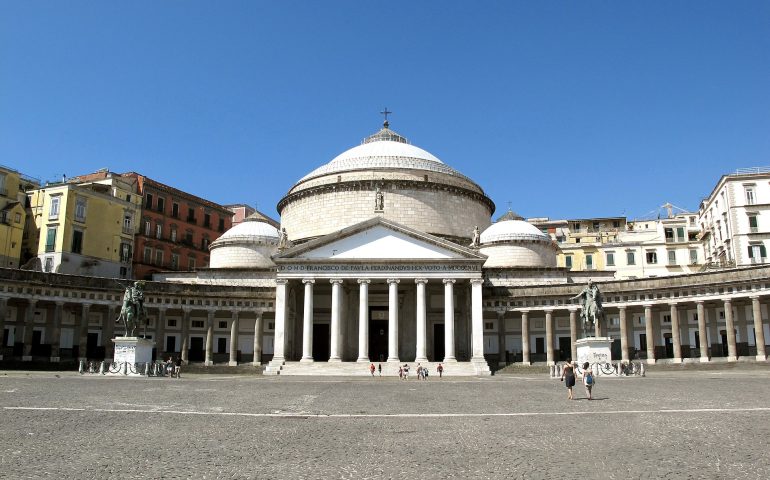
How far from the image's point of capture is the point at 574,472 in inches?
407

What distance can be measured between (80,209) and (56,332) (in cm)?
1437

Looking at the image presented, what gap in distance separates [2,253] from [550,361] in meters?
44.7

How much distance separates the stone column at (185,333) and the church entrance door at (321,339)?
32.2 ft

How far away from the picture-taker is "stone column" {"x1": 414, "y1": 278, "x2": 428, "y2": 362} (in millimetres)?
47191

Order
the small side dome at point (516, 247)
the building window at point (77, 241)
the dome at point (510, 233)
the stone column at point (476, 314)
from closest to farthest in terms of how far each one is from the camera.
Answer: the stone column at point (476, 314) < the building window at point (77, 241) < the small side dome at point (516, 247) < the dome at point (510, 233)

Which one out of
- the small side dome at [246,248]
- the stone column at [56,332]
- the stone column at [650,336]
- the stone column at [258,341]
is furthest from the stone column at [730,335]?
the stone column at [56,332]

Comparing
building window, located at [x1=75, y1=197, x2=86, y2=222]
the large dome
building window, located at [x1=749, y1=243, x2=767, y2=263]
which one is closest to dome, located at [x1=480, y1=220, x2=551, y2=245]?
the large dome

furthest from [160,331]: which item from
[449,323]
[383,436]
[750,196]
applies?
[750,196]

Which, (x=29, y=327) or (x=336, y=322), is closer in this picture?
(x=29, y=327)

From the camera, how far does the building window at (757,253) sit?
58.6m

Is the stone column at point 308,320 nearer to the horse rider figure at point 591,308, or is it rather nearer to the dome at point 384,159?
the dome at point 384,159

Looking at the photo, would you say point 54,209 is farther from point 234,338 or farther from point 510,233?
point 510,233

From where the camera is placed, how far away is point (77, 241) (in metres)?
58.2

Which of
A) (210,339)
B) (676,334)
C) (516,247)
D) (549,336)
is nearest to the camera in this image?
(676,334)
